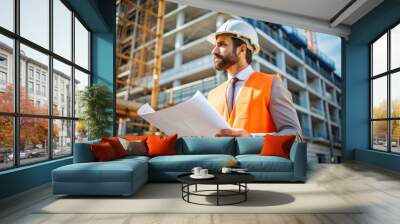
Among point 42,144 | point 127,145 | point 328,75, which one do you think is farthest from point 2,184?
point 328,75

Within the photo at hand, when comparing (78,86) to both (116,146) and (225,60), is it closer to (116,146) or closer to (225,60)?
(116,146)

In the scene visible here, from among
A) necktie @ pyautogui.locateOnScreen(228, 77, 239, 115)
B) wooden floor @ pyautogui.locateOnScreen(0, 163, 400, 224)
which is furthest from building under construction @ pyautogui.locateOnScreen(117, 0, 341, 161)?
wooden floor @ pyautogui.locateOnScreen(0, 163, 400, 224)

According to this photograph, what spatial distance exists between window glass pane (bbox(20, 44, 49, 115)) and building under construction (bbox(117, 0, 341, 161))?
10956 millimetres

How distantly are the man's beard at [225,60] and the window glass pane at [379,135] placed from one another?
371 cm

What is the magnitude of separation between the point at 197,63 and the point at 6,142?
50.6 ft

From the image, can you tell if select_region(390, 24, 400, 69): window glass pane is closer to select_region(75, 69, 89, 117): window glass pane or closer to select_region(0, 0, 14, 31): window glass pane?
select_region(75, 69, 89, 117): window glass pane

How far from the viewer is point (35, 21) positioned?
5023 millimetres

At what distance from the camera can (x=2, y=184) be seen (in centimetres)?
388

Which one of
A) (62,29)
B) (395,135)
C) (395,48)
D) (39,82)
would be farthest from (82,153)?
(395,48)

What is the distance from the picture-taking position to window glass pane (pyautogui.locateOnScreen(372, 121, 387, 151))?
7484 mm

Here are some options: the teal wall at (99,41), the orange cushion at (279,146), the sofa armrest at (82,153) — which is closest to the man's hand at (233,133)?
the orange cushion at (279,146)

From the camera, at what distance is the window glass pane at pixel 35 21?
185 inches

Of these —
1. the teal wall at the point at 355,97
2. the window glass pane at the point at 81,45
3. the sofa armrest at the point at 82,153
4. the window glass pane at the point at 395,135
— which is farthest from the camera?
the teal wall at the point at 355,97

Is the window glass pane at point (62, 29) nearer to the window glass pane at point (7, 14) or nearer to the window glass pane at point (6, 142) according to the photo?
the window glass pane at point (7, 14)
